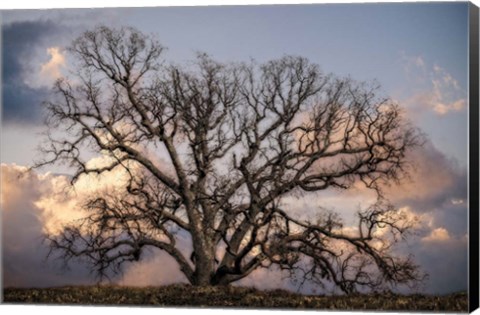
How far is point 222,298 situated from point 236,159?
2117 mm

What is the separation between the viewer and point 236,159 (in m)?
24.0

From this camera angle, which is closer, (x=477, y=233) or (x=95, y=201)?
(x=477, y=233)

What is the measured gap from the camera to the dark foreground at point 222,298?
22812mm

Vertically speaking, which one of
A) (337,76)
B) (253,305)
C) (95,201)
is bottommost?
(253,305)

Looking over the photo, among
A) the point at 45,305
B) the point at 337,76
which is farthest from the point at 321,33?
the point at 45,305

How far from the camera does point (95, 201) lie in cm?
2439

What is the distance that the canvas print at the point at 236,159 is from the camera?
75.0ft

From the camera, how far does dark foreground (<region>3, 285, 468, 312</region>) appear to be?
898 inches

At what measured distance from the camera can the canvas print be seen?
75.0 feet

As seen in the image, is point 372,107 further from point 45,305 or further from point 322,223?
point 45,305

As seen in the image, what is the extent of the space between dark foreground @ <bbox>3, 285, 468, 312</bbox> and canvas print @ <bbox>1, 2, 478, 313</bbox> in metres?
0.03

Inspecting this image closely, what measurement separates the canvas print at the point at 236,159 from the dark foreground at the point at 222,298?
30mm

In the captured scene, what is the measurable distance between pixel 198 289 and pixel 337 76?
3.83 meters

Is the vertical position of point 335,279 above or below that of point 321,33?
below
